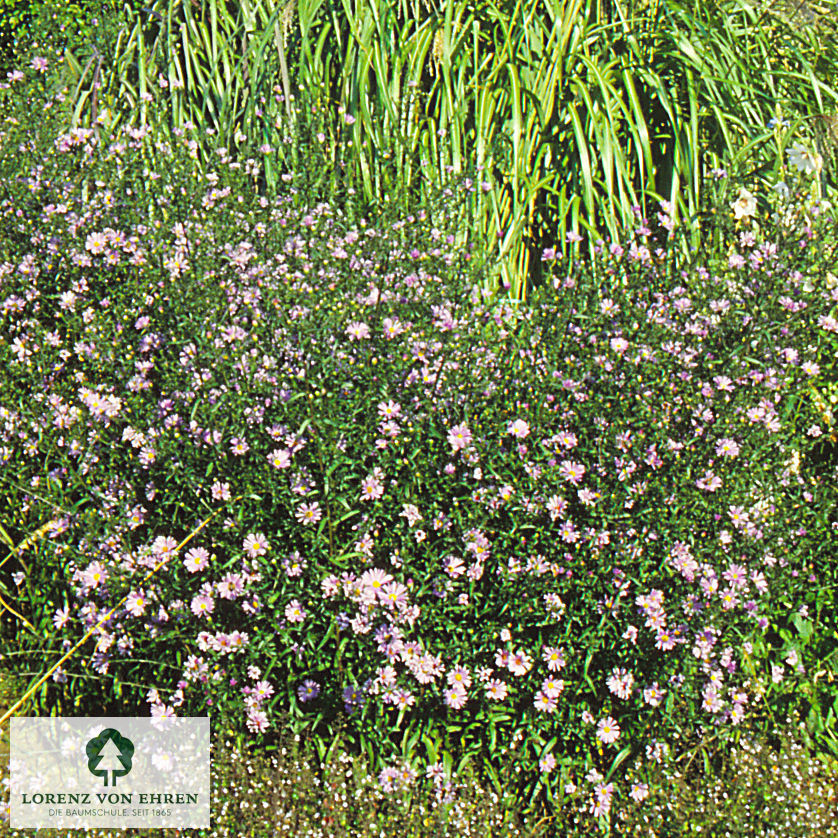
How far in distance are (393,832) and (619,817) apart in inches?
27.5

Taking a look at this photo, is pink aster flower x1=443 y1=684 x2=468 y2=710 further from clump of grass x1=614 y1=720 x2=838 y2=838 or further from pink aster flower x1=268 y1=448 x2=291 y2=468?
pink aster flower x1=268 y1=448 x2=291 y2=468

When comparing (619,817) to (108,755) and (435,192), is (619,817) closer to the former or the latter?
(108,755)

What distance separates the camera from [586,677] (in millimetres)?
2520

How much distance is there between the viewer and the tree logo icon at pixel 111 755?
9.07 ft

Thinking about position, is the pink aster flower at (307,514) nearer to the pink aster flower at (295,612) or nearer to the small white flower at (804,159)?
the pink aster flower at (295,612)

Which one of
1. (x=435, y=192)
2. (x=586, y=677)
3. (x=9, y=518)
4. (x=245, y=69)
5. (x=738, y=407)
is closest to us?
(x=586, y=677)

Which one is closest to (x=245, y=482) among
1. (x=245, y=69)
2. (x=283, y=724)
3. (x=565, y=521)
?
(x=283, y=724)

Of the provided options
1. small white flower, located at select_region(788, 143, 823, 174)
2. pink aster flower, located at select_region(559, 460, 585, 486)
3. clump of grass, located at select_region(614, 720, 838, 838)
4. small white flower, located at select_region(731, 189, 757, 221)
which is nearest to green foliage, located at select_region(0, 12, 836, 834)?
pink aster flower, located at select_region(559, 460, 585, 486)

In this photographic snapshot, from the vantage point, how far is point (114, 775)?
276 cm

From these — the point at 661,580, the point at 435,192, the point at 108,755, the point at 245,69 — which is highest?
the point at 245,69

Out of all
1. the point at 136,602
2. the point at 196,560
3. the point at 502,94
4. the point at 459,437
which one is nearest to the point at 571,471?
the point at 459,437

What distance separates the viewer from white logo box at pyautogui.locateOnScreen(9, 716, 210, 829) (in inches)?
103

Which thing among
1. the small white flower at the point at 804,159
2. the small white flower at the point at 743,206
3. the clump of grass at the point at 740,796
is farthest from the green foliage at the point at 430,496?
the small white flower at the point at 804,159

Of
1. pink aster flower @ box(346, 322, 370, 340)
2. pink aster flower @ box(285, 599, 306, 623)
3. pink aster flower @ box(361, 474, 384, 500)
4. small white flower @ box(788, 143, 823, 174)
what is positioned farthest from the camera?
small white flower @ box(788, 143, 823, 174)
